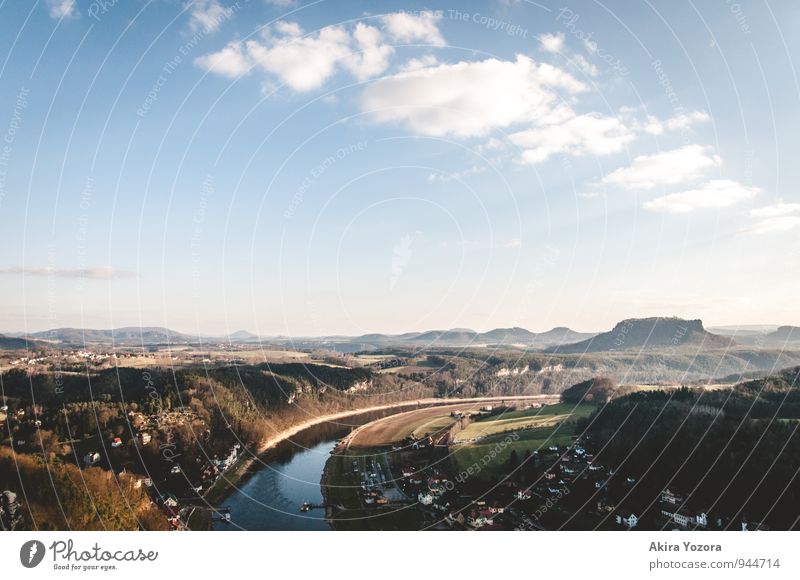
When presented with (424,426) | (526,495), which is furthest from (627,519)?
(424,426)

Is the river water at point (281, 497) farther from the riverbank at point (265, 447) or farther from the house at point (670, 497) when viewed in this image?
the house at point (670, 497)

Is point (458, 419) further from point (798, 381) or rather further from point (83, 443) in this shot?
point (83, 443)

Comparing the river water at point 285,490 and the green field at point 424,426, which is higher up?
the green field at point 424,426

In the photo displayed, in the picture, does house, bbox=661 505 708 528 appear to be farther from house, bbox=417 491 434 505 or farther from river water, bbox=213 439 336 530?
river water, bbox=213 439 336 530

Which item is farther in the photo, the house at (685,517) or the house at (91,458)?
the house at (91,458)

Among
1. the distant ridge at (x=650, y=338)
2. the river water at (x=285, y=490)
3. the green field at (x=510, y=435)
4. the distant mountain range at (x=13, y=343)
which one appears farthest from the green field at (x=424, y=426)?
the distant ridge at (x=650, y=338)

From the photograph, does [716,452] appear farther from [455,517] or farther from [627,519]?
[455,517]
